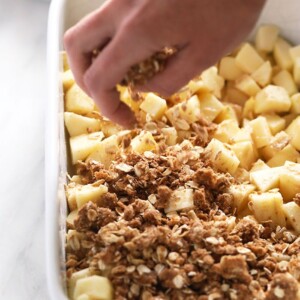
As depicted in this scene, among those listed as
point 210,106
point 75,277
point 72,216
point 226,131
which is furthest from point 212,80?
point 75,277

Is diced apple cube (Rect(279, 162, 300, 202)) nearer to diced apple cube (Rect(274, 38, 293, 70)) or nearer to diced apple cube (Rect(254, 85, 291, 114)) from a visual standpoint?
diced apple cube (Rect(254, 85, 291, 114))

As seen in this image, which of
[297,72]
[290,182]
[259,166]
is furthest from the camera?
[297,72]

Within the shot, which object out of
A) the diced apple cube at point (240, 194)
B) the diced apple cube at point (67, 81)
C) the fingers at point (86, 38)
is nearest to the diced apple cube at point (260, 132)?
the diced apple cube at point (240, 194)

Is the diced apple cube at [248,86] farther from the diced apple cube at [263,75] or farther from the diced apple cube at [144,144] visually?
the diced apple cube at [144,144]

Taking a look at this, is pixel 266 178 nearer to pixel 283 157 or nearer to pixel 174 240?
pixel 283 157

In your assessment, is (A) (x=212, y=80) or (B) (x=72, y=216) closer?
(B) (x=72, y=216)
